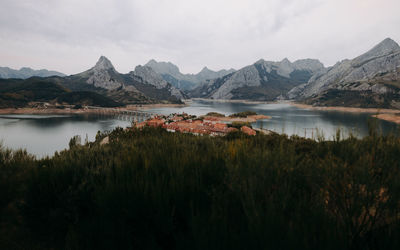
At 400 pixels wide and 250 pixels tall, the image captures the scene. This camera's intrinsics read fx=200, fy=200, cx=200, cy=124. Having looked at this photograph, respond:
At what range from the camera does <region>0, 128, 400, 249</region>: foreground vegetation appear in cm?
198

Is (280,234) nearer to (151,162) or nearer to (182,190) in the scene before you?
(182,190)

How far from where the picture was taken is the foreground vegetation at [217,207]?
198cm

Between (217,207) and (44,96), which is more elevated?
(44,96)

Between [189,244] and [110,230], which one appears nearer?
[189,244]

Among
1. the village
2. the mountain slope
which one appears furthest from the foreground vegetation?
the mountain slope

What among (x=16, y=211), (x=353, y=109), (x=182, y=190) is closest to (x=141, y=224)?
(x=182, y=190)

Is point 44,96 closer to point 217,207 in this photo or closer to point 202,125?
point 202,125

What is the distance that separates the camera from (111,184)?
9.80ft

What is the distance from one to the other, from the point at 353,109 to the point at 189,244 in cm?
16078

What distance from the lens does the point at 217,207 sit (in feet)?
8.16

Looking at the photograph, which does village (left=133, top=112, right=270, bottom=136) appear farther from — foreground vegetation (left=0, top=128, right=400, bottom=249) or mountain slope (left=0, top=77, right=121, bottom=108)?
mountain slope (left=0, top=77, right=121, bottom=108)

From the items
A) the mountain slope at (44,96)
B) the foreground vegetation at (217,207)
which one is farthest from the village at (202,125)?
the mountain slope at (44,96)

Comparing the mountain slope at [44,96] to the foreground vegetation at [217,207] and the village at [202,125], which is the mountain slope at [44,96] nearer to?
the village at [202,125]

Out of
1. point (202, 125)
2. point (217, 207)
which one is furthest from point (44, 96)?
point (217, 207)
